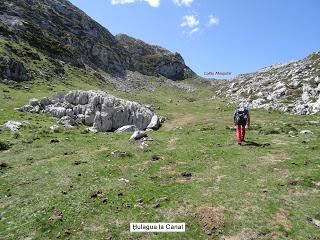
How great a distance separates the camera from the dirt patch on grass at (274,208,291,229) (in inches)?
707

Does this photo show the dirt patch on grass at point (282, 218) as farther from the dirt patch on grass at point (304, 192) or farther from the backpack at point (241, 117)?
the backpack at point (241, 117)

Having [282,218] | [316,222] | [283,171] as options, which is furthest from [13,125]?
[316,222]

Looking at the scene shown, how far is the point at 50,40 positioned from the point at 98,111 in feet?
290

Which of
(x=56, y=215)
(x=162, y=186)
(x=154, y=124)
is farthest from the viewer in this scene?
(x=154, y=124)

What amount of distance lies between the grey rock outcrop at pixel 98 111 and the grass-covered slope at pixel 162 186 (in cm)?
1231

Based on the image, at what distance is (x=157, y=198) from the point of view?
2120 centimetres

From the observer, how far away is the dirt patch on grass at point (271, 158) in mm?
28125

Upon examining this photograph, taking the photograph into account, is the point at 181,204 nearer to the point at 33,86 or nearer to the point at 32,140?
the point at 32,140

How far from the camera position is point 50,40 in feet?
436

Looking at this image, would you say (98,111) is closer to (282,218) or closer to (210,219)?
(210,219)

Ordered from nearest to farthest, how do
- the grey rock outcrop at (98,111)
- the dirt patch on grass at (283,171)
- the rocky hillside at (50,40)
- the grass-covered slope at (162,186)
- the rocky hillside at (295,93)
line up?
the grass-covered slope at (162,186), the dirt patch on grass at (283,171), the grey rock outcrop at (98,111), the rocky hillside at (295,93), the rocky hillside at (50,40)

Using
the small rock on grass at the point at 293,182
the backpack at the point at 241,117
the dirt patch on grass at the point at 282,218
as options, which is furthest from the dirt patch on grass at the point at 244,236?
the backpack at the point at 241,117

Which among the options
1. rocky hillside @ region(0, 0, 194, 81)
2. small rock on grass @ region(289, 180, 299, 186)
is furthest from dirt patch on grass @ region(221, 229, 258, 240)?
rocky hillside @ region(0, 0, 194, 81)

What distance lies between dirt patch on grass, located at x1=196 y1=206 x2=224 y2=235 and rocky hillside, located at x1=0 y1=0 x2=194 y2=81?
71.7m
